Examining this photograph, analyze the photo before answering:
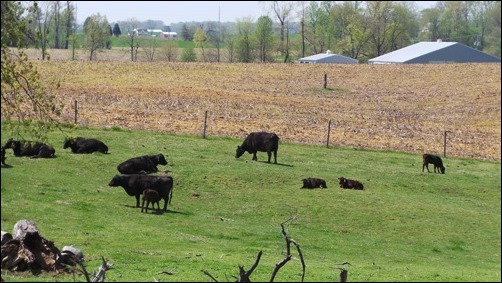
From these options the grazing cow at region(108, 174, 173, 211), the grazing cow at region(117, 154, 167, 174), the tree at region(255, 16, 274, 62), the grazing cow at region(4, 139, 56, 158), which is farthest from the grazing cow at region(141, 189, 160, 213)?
the tree at region(255, 16, 274, 62)

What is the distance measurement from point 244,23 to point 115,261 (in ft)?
416

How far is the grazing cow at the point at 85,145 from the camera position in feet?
106

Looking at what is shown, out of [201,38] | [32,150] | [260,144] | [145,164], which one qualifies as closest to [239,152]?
[260,144]

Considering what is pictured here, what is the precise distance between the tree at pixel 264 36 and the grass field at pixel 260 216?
86310 mm

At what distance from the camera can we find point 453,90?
69500 mm

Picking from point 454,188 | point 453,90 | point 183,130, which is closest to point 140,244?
point 454,188

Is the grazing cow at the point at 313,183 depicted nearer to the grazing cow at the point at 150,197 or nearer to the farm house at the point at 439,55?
the grazing cow at the point at 150,197

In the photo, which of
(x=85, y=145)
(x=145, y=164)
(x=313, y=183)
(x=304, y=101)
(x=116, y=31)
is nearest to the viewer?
(x=313, y=183)

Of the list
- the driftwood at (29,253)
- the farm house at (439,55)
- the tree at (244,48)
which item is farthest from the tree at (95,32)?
the driftwood at (29,253)

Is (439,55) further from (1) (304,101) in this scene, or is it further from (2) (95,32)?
(2) (95,32)

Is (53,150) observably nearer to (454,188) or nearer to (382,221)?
(382,221)

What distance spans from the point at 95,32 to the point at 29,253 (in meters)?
105

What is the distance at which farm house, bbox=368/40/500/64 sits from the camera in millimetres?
95812

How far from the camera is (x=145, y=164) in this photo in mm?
30062
